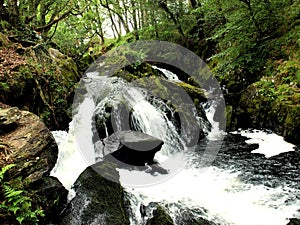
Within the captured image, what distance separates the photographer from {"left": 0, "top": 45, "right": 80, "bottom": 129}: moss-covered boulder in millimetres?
6984

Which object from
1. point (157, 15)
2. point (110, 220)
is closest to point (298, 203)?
point (110, 220)

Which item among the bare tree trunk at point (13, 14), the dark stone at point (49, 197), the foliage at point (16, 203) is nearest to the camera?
the foliage at point (16, 203)

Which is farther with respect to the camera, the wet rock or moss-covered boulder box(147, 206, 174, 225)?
moss-covered boulder box(147, 206, 174, 225)

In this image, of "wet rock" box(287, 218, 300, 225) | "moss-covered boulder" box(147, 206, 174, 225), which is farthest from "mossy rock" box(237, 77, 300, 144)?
"moss-covered boulder" box(147, 206, 174, 225)

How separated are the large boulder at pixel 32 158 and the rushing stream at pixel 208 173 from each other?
85 centimetres

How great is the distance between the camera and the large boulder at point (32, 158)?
4250mm

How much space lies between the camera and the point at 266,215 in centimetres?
462

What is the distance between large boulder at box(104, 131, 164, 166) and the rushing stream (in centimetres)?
40

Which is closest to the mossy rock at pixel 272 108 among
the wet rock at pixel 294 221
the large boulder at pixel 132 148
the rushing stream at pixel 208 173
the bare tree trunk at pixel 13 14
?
the rushing stream at pixel 208 173

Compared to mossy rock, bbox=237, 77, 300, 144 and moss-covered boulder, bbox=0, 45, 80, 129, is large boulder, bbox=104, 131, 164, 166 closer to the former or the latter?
moss-covered boulder, bbox=0, 45, 80, 129

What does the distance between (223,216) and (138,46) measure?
1405 cm

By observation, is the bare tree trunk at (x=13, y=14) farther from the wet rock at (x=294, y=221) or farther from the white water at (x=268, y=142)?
the wet rock at (x=294, y=221)

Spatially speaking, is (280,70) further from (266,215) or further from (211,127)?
(266,215)

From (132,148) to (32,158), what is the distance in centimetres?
257
